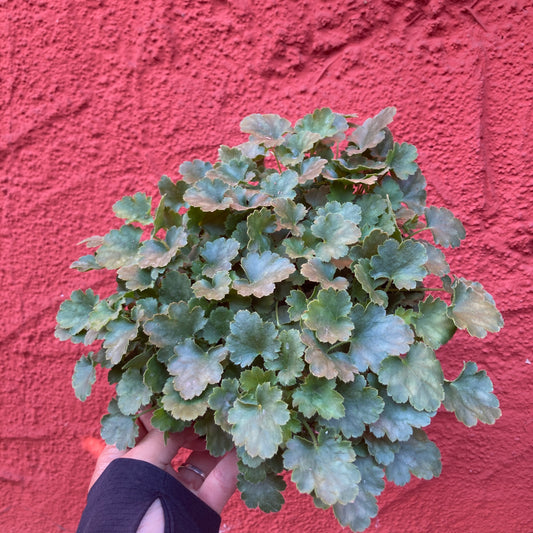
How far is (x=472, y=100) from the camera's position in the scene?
900mm

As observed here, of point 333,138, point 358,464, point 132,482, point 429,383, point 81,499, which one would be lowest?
point 81,499

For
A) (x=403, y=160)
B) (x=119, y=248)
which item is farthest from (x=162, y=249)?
(x=403, y=160)

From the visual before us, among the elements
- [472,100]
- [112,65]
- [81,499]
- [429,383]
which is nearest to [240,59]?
[112,65]

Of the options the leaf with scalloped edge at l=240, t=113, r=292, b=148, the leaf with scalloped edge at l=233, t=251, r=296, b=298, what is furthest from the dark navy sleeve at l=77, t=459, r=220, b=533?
the leaf with scalloped edge at l=240, t=113, r=292, b=148

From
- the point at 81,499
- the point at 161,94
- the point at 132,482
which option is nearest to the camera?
the point at 132,482

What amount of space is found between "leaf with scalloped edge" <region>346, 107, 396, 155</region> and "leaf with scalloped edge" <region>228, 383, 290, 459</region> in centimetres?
39

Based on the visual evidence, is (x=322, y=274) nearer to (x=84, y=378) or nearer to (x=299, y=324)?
(x=299, y=324)

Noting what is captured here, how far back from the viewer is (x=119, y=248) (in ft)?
2.30

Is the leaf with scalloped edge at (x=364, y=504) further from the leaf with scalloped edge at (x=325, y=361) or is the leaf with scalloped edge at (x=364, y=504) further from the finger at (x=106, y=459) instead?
the finger at (x=106, y=459)

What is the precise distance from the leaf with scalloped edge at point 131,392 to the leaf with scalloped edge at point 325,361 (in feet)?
0.77

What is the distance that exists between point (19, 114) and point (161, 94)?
1.07 feet

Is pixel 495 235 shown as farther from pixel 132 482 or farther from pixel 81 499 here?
pixel 81 499

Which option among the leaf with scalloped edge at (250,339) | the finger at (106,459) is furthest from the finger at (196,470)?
the leaf with scalloped edge at (250,339)

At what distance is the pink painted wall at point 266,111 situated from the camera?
904mm
